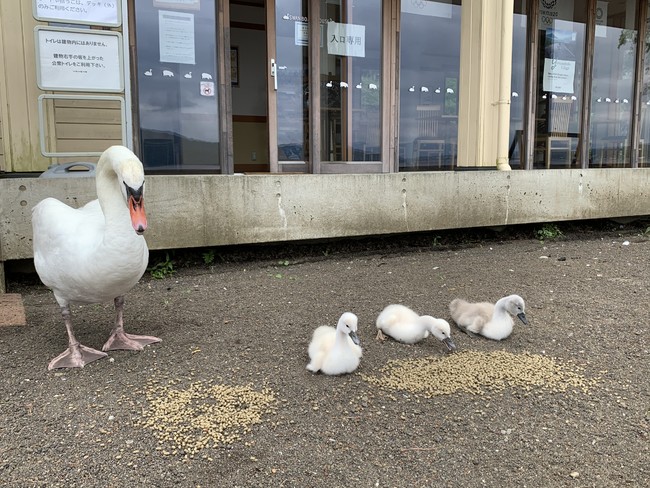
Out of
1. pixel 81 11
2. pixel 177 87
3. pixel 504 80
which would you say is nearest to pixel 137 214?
pixel 81 11

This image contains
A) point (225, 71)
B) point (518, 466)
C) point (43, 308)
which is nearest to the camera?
point (518, 466)

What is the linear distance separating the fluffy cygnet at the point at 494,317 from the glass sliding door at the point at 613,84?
7650 mm

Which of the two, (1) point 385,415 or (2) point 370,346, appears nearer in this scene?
(1) point 385,415

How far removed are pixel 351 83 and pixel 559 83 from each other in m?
4.13

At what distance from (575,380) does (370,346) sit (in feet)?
4.05

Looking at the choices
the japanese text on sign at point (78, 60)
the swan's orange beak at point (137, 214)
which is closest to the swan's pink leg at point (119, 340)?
the swan's orange beak at point (137, 214)

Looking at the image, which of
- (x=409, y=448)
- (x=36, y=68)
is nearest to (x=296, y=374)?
(x=409, y=448)

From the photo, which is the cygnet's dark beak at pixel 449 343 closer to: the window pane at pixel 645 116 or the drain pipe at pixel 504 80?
the drain pipe at pixel 504 80

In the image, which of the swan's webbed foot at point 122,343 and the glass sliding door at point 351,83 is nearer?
the swan's webbed foot at point 122,343

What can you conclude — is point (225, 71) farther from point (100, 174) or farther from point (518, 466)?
point (518, 466)

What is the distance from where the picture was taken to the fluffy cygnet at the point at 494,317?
140 inches

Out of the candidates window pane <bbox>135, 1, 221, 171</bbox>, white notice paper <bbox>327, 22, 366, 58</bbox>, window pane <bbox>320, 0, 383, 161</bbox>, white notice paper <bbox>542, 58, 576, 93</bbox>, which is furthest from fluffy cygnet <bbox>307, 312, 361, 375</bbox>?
white notice paper <bbox>542, 58, 576, 93</bbox>

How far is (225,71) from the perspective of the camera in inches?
266

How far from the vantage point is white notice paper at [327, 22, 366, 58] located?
7.67 meters
